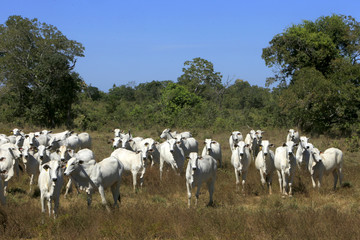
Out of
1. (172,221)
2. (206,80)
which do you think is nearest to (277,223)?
(172,221)

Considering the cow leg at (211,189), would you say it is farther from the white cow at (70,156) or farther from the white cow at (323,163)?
the white cow at (70,156)

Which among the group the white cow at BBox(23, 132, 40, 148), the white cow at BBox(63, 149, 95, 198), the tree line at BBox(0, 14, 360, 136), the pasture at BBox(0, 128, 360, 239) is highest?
the tree line at BBox(0, 14, 360, 136)

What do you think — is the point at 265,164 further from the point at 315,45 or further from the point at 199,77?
the point at 199,77

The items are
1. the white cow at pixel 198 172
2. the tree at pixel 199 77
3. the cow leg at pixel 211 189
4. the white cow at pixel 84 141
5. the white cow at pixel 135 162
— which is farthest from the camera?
the tree at pixel 199 77

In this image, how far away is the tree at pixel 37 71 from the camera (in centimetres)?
3844

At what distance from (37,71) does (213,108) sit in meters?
17.6

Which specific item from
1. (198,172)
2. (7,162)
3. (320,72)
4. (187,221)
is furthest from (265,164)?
(320,72)

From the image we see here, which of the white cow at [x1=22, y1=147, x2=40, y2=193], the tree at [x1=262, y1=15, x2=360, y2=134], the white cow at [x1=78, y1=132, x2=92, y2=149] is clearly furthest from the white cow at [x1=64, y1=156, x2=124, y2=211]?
the tree at [x1=262, y1=15, x2=360, y2=134]

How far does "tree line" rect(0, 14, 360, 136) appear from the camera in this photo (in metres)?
31.6

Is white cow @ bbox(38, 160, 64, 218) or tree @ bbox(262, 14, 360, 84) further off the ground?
tree @ bbox(262, 14, 360, 84)

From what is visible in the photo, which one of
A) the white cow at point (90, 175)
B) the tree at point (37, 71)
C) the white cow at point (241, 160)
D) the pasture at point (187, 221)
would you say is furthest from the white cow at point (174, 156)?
the tree at point (37, 71)

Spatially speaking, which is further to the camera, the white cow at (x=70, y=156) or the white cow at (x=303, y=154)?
the white cow at (x=303, y=154)

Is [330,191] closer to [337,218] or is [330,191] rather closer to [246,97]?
[337,218]

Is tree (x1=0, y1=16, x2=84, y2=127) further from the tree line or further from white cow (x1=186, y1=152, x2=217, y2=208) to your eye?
white cow (x1=186, y1=152, x2=217, y2=208)
